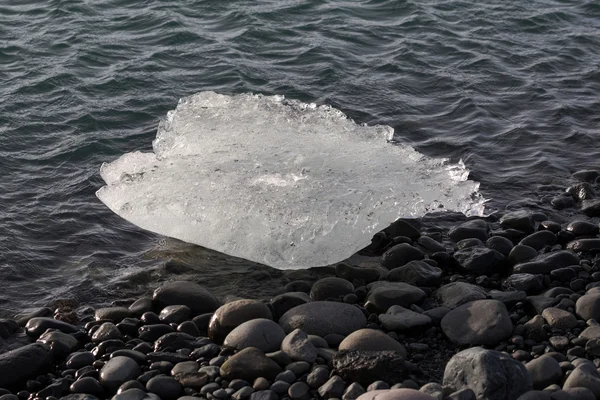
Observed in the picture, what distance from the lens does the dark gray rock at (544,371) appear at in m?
5.36

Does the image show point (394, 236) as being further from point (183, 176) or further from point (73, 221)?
point (73, 221)

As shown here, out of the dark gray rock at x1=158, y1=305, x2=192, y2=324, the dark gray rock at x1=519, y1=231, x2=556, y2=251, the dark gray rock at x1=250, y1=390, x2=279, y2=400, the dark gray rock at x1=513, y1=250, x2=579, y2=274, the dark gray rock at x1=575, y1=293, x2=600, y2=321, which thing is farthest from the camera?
the dark gray rock at x1=519, y1=231, x2=556, y2=251

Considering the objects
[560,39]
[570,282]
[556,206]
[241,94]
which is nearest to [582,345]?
[570,282]

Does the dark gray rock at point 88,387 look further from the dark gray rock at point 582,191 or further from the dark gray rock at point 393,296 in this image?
the dark gray rock at point 582,191

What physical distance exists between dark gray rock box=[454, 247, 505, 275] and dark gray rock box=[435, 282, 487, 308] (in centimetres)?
38

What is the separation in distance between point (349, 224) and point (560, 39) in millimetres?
6392

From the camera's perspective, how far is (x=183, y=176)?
319 inches

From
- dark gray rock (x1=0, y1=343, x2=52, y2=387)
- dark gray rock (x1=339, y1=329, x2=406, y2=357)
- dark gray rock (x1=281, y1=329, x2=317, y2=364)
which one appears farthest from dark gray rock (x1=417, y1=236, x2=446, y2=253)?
dark gray rock (x1=0, y1=343, x2=52, y2=387)

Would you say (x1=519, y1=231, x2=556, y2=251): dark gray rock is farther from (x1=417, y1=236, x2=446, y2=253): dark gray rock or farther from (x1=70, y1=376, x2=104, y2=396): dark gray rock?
(x1=70, y1=376, x2=104, y2=396): dark gray rock

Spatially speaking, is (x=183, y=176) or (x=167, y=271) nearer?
(x=167, y=271)

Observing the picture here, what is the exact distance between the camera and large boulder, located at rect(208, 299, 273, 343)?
6125 mm

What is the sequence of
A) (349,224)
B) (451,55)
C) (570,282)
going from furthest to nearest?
(451,55), (349,224), (570,282)

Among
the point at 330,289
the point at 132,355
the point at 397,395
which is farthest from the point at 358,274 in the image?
the point at 397,395

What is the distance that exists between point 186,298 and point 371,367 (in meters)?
1.74
